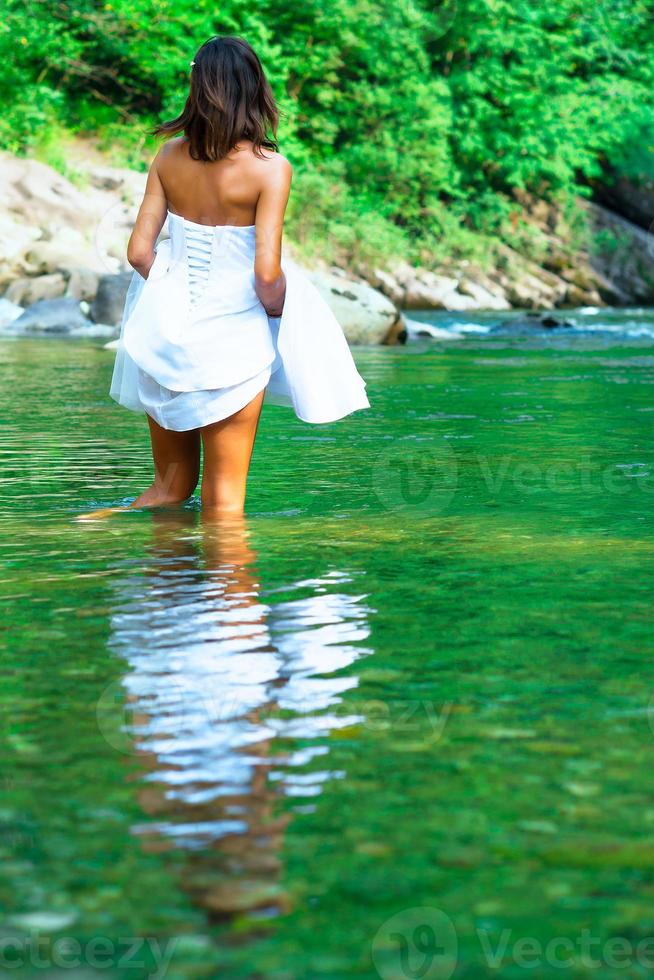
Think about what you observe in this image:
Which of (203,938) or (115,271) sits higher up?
(115,271)

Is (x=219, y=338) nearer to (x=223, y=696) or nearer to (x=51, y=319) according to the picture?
(x=223, y=696)

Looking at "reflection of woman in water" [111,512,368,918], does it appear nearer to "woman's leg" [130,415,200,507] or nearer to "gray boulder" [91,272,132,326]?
"woman's leg" [130,415,200,507]

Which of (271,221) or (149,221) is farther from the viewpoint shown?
(149,221)

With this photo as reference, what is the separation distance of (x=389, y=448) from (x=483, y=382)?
5090 millimetres

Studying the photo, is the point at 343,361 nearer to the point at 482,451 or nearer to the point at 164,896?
the point at 482,451

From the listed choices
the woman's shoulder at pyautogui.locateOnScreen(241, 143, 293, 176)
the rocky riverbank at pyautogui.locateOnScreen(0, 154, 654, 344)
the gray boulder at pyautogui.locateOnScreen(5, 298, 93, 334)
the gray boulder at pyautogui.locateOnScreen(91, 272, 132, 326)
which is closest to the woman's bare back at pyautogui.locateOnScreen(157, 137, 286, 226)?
the woman's shoulder at pyautogui.locateOnScreen(241, 143, 293, 176)

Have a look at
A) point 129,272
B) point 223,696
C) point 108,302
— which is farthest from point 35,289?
point 223,696

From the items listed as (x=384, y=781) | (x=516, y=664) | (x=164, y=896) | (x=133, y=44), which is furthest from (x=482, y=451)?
(x=133, y=44)

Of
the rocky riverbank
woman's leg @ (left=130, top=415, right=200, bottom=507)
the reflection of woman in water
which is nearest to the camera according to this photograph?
the reflection of woman in water

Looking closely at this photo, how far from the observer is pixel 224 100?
5711mm

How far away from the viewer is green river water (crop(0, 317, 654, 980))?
85.3 inches

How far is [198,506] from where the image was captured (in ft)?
21.0

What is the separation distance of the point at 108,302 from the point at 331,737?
21186mm

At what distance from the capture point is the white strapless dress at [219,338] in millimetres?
5938
